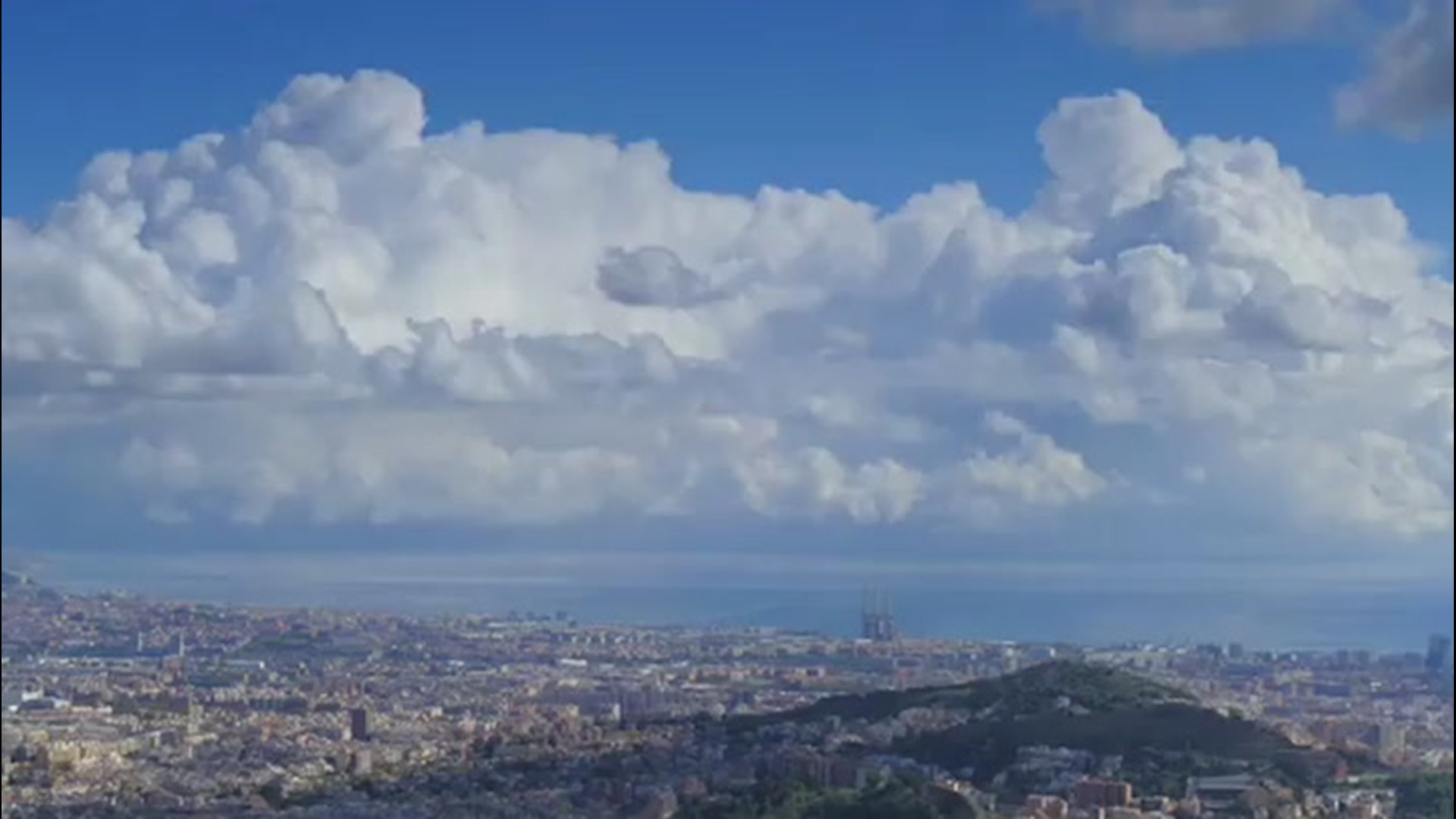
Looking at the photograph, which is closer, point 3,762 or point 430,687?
point 3,762

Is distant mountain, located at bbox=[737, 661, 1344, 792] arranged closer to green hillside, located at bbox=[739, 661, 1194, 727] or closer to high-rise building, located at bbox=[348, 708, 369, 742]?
green hillside, located at bbox=[739, 661, 1194, 727]

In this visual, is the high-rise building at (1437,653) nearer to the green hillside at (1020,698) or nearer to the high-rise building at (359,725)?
the green hillside at (1020,698)

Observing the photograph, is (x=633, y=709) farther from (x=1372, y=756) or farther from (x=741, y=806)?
(x=1372, y=756)

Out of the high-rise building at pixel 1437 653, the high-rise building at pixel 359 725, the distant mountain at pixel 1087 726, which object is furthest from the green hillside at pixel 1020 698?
the high-rise building at pixel 1437 653

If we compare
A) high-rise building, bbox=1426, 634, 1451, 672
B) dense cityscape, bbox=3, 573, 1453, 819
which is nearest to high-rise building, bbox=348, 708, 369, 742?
dense cityscape, bbox=3, 573, 1453, 819

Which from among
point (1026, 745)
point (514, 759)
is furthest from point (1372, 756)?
point (514, 759)

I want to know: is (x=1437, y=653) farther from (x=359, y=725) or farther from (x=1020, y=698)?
(x=359, y=725)
